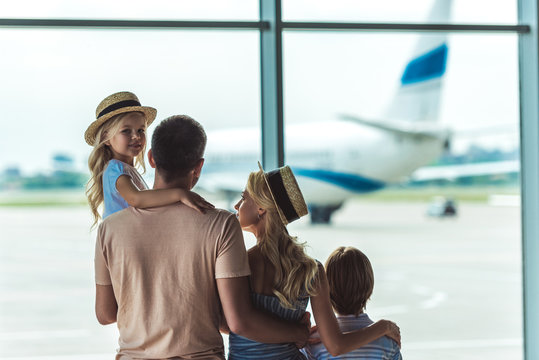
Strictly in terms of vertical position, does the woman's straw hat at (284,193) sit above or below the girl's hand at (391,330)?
above

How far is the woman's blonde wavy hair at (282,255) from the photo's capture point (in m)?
1.27

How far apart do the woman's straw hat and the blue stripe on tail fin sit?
15.8 metres

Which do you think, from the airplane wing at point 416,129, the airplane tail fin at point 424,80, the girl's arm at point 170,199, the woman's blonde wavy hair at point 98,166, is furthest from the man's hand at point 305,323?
the airplane tail fin at point 424,80

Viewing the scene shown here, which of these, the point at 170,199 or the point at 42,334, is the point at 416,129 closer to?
the point at 42,334

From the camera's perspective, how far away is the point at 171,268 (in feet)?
3.96

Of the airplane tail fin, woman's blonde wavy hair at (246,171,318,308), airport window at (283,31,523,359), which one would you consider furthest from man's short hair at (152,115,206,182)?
the airplane tail fin

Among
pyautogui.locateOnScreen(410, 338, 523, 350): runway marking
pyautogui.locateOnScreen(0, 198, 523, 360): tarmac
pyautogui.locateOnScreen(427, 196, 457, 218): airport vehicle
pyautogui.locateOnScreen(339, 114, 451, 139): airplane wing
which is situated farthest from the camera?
pyautogui.locateOnScreen(427, 196, 457, 218): airport vehicle

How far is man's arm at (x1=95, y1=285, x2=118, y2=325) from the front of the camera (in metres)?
1.27

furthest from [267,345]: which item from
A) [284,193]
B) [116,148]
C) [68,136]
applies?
[68,136]

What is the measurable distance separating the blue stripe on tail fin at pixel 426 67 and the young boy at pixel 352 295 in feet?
51.5

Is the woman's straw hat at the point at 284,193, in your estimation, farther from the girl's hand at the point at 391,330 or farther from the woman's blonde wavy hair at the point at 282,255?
the girl's hand at the point at 391,330

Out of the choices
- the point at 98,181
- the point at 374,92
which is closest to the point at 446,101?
the point at 374,92

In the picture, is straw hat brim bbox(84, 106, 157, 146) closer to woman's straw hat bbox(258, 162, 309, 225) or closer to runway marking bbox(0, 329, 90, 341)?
woman's straw hat bbox(258, 162, 309, 225)

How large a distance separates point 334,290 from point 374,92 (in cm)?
3593
